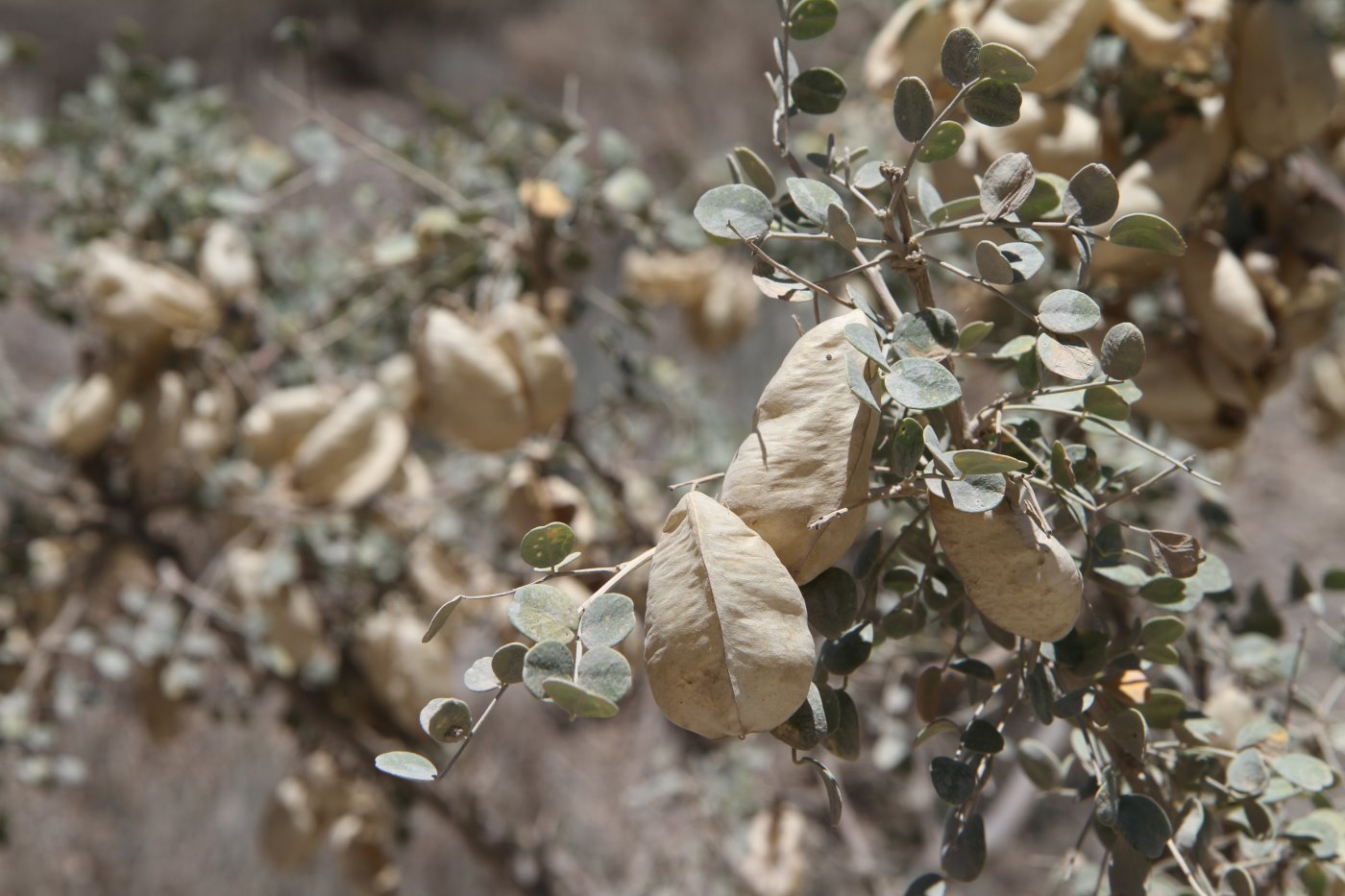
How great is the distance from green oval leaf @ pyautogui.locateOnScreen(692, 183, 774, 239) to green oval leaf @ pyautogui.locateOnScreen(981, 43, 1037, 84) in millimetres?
77

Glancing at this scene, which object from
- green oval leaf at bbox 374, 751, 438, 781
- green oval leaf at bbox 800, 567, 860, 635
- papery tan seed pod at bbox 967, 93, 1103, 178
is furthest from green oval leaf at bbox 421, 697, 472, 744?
papery tan seed pod at bbox 967, 93, 1103, 178

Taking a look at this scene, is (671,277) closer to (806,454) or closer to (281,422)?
(281,422)

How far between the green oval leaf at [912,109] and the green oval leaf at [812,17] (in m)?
0.06

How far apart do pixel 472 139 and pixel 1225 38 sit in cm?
64

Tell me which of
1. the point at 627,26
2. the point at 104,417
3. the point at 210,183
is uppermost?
the point at 210,183

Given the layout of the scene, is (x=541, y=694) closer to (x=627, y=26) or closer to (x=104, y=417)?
(x=104, y=417)

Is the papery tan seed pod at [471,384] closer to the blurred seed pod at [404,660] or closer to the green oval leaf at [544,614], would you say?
the blurred seed pod at [404,660]

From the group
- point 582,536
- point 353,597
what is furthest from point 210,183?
point 582,536

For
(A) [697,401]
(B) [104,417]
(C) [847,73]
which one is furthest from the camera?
(A) [697,401]

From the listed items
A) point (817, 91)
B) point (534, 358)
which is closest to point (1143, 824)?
point (817, 91)

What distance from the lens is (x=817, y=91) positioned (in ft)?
1.35

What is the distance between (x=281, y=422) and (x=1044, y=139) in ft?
1.90

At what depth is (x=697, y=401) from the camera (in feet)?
4.77

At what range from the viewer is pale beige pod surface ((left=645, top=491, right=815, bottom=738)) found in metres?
0.30
